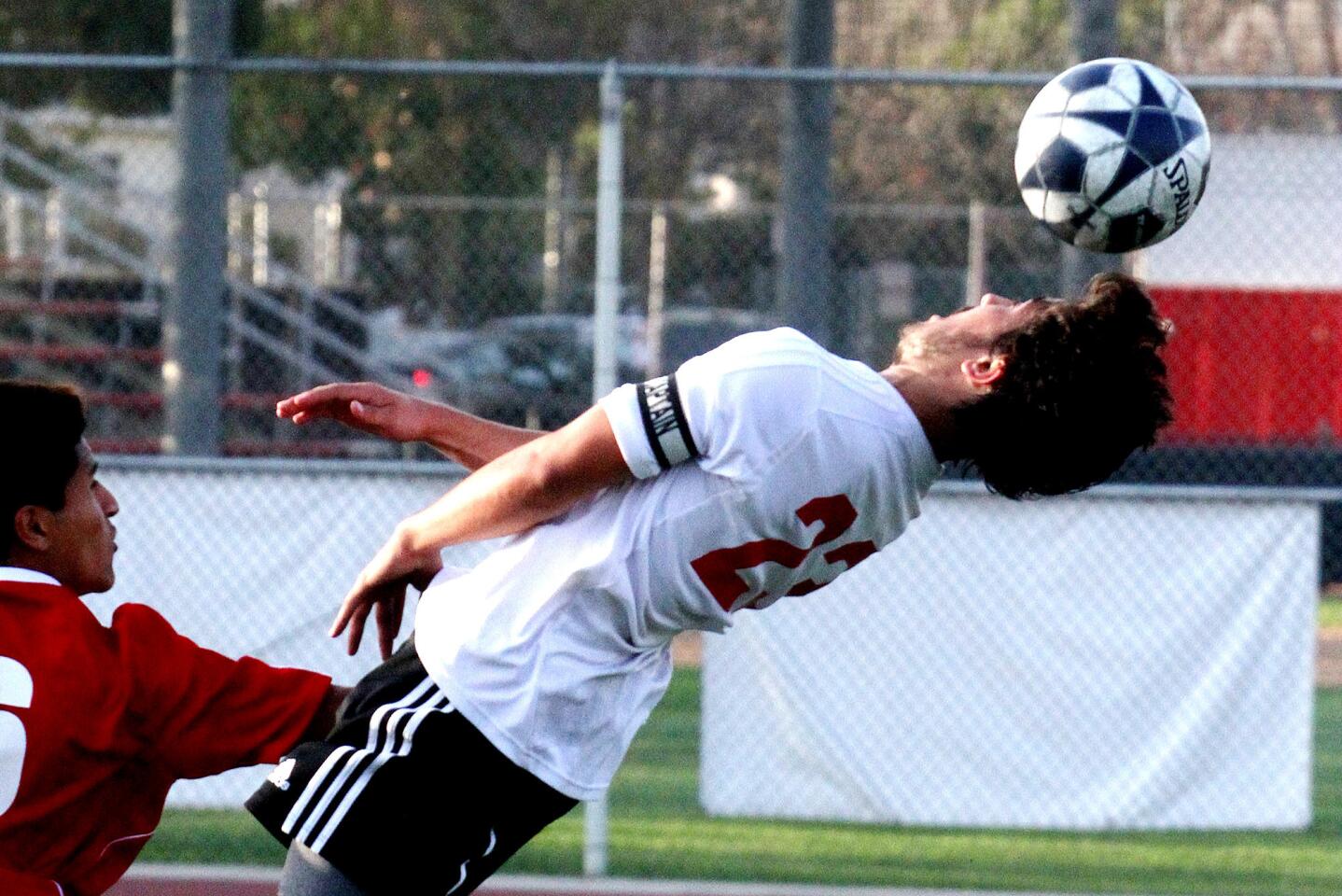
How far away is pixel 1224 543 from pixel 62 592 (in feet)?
15.6

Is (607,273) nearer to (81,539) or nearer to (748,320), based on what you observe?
(81,539)

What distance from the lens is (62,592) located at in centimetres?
253

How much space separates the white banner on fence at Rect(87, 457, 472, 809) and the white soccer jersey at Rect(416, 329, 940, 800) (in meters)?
3.48

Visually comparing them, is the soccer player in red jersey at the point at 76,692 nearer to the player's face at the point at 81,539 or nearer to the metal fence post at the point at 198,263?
the player's face at the point at 81,539

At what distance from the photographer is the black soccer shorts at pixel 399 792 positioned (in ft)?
9.10

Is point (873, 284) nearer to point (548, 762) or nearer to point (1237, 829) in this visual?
point (1237, 829)

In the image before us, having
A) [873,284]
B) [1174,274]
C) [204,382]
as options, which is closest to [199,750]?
[204,382]

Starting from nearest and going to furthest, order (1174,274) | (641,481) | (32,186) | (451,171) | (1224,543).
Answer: (641,481), (1224,543), (1174,274), (451,171), (32,186)

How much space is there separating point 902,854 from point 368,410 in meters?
4.01

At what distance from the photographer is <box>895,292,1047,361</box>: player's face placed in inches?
109

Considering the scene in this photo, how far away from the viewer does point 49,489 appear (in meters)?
2.54

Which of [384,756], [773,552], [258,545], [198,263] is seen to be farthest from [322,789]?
[198,263]

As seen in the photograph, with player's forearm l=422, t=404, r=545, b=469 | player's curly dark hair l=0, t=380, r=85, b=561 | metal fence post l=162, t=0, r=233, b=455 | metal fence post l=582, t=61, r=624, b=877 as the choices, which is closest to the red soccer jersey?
player's curly dark hair l=0, t=380, r=85, b=561

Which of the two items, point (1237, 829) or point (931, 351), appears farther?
point (1237, 829)
